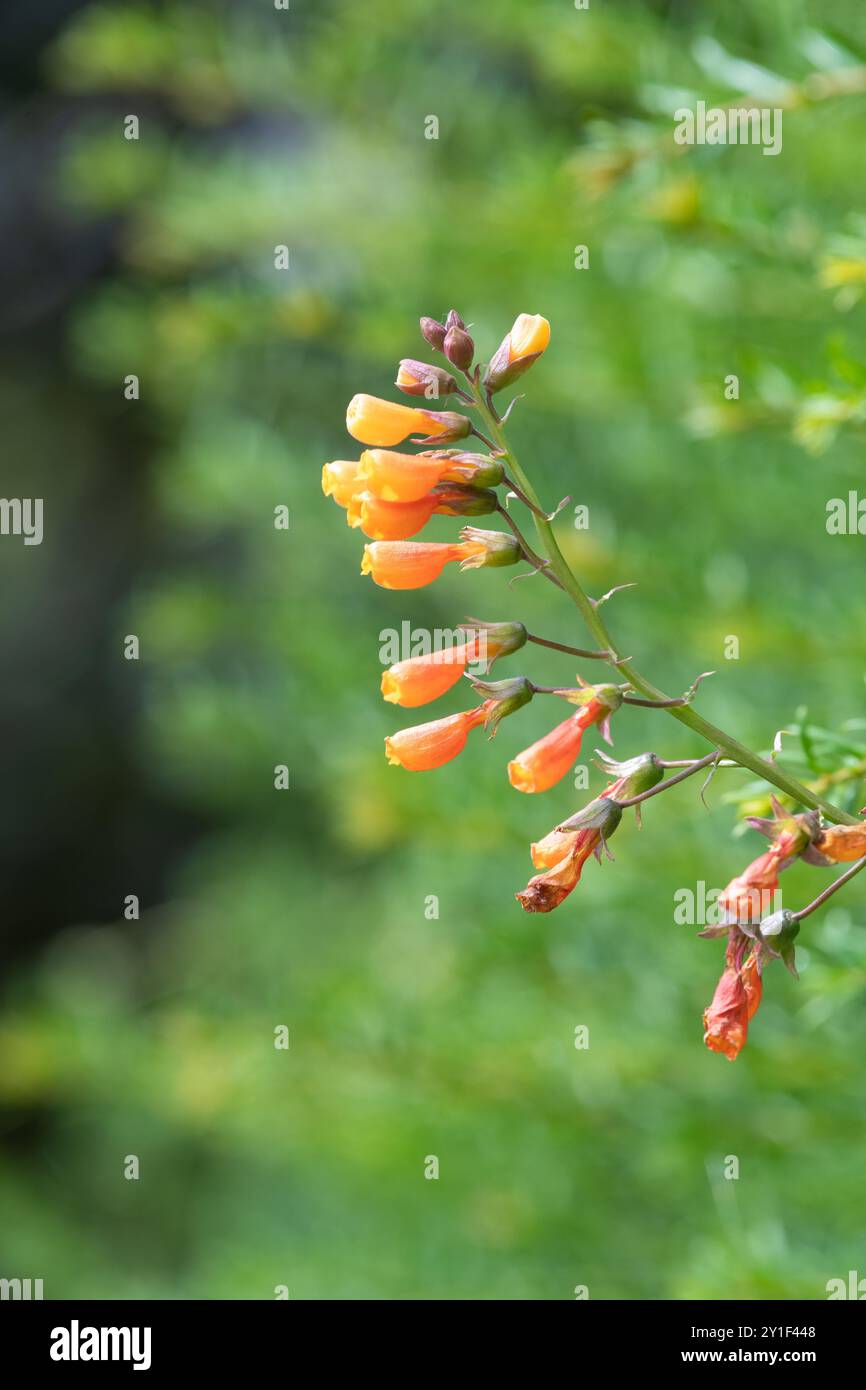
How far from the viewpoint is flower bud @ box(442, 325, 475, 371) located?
527 mm

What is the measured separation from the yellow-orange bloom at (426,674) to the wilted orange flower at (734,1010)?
0.15 metres

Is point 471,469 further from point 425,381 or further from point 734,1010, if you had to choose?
point 734,1010

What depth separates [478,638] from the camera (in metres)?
0.52

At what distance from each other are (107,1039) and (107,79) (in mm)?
1299

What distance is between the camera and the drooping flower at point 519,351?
1.72ft

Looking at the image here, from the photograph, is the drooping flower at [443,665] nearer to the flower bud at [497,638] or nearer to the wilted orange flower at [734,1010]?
the flower bud at [497,638]

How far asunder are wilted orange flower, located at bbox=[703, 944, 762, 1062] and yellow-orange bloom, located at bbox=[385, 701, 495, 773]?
0.14 metres

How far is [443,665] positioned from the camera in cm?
52

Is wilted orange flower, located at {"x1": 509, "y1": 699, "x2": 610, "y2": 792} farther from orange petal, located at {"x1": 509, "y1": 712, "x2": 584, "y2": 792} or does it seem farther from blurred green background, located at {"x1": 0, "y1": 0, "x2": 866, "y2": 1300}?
blurred green background, located at {"x1": 0, "y1": 0, "x2": 866, "y2": 1300}

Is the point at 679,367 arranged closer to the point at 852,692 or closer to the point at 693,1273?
the point at 852,692

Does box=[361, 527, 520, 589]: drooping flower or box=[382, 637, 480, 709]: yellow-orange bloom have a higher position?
box=[361, 527, 520, 589]: drooping flower

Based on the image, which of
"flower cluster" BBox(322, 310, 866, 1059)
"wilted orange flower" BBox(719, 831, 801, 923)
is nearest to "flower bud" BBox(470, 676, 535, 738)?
"flower cluster" BBox(322, 310, 866, 1059)

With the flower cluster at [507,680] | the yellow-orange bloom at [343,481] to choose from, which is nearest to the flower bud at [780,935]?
the flower cluster at [507,680]
